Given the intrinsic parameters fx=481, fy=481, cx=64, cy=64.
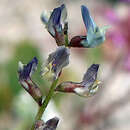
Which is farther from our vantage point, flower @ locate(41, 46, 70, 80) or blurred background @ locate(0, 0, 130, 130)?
blurred background @ locate(0, 0, 130, 130)

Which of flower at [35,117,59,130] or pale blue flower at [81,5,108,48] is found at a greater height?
pale blue flower at [81,5,108,48]

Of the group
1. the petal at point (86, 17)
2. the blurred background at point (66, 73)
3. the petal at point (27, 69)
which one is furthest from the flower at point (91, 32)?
the blurred background at point (66, 73)

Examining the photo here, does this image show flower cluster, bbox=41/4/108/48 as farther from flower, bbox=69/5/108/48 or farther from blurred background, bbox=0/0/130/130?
blurred background, bbox=0/0/130/130

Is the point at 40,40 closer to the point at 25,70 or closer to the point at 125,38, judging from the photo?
the point at 125,38

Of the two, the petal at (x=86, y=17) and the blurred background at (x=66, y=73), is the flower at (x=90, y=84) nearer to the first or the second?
the petal at (x=86, y=17)

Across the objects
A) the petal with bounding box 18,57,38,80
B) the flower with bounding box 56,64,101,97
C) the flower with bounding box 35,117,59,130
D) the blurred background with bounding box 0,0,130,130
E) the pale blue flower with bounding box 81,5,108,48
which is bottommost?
the blurred background with bounding box 0,0,130,130

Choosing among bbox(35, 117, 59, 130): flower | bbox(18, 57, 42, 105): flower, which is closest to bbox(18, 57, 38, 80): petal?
bbox(18, 57, 42, 105): flower

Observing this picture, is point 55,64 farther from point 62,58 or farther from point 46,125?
point 46,125
